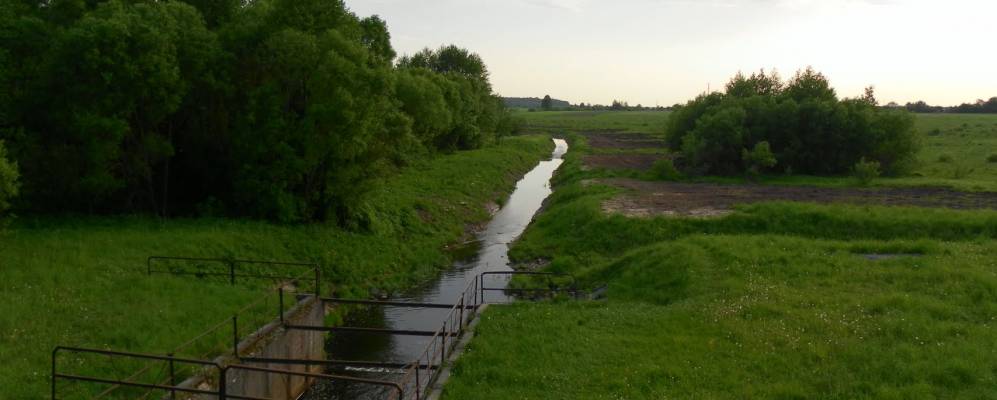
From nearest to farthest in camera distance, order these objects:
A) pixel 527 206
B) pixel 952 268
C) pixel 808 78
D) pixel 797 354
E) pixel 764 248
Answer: pixel 797 354
pixel 952 268
pixel 764 248
pixel 527 206
pixel 808 78

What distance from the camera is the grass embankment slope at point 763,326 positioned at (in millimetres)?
14258

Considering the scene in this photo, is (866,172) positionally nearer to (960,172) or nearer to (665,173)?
(960,172)

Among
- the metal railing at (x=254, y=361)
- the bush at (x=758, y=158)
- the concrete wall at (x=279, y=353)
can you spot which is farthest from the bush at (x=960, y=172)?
the concrete wall at (x=279, y=353)

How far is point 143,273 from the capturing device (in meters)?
21.0

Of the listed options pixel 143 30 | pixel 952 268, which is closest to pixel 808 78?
pixel 952 268

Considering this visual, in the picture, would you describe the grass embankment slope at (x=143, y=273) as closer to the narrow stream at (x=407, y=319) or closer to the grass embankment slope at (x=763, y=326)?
the narrow stream at (x=407, y=319)

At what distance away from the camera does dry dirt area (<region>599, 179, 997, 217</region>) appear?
36787 mm

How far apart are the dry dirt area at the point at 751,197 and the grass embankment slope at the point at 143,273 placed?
11806 millimetres

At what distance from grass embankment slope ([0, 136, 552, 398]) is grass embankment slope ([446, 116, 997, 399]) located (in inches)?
302

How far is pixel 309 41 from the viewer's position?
28.2m

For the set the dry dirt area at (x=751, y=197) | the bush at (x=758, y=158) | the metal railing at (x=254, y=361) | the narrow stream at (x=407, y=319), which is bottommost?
the narrow stream at (x=407, y=319)

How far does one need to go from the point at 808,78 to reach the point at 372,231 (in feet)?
154

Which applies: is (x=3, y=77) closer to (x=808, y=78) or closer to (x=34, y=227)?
(x=34, y=227)

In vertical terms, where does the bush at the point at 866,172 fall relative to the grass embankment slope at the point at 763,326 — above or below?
above
